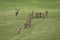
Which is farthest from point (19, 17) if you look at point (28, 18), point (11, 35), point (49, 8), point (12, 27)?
point (49, 8)

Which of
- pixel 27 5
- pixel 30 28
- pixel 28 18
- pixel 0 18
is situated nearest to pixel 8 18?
pixel 0 18

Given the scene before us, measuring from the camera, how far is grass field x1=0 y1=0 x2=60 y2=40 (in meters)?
6.30

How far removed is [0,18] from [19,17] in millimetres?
843

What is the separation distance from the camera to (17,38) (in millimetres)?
6148

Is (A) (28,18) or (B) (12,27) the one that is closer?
(B) (12,27)

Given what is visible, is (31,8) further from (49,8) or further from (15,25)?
(15,25)

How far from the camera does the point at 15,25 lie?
702 centimetres

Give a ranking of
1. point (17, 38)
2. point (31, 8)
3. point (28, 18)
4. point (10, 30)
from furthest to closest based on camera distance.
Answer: point (31, 8), point (28, 18), point (10, 30), point (17, 38)

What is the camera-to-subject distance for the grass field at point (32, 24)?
248 inches

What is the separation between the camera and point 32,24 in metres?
7.14

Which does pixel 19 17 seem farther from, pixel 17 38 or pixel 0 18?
pixel 17 38

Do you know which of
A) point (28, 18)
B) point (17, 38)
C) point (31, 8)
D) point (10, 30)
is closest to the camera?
point (17, 38)

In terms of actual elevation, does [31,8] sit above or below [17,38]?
above

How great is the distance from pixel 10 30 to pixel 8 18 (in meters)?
1.26
